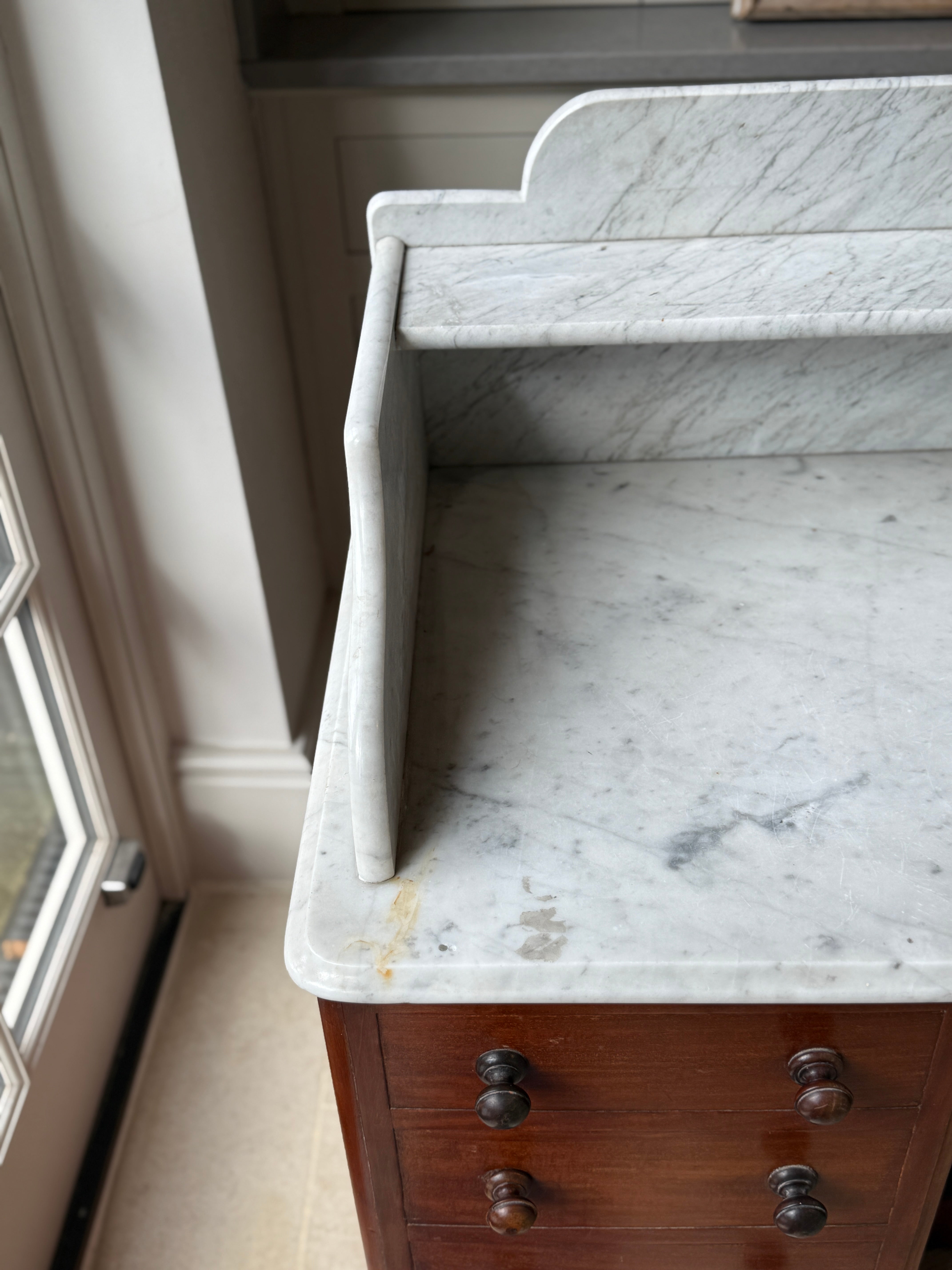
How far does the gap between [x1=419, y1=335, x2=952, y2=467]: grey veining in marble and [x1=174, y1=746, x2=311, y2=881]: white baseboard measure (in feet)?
2.01

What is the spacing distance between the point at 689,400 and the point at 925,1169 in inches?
29.7

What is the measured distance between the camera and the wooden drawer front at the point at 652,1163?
81cm

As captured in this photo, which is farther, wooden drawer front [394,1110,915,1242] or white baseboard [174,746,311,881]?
white baseboard [174,746,311,881]

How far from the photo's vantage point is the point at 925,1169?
83 cm

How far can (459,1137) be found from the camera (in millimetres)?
823

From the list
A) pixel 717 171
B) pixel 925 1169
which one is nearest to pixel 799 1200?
pixel 925 1169

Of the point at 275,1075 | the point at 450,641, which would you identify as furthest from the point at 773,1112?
the point at 275,1075

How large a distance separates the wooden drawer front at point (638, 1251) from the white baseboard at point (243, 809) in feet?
2.37

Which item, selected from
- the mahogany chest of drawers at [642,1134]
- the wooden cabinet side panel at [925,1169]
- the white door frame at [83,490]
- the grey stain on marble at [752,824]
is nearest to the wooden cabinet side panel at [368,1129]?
the mahogany chest of drawers at [642,1134]

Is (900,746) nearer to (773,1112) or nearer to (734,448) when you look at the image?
(773,1112)

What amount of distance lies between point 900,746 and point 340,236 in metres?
1.11

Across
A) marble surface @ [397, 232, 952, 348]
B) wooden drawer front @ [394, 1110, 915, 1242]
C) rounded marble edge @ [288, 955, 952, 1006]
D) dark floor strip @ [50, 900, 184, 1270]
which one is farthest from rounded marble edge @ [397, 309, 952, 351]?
dark floor strip @ [50, 900, 184, 1270]

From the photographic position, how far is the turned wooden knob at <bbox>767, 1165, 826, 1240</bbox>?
829 mm

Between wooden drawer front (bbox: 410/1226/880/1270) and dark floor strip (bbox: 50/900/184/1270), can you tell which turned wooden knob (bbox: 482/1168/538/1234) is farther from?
dark floor strip (bbox: 50/900/184/1270)
